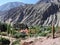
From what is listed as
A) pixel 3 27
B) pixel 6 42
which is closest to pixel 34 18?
pixel 3 27

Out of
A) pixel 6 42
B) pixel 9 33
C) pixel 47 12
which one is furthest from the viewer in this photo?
pixel 47 12

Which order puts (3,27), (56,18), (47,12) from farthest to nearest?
1. (47,12)
2. (56,18)
3. (3,27)

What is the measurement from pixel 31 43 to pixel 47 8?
18138 centimetres

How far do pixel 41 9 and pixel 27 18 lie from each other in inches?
525

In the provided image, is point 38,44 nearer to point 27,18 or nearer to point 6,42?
point 6,42

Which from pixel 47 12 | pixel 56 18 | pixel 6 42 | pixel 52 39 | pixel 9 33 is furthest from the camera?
pixel 47 12

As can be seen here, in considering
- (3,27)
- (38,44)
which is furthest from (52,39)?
(3,27)

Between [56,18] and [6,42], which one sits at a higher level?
[6,42]

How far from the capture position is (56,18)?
181375 millimetres

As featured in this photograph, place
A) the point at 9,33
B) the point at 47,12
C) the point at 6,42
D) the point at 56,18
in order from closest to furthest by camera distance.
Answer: the point at 6,42 < the point at 9,33 < the point at 56,18 < the point at 47,12

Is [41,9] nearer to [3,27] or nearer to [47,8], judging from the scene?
[47,8]

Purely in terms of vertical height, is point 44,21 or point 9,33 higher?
point 9,33

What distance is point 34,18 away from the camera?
191m

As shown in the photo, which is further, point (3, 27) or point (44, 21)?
point (44, 21)
